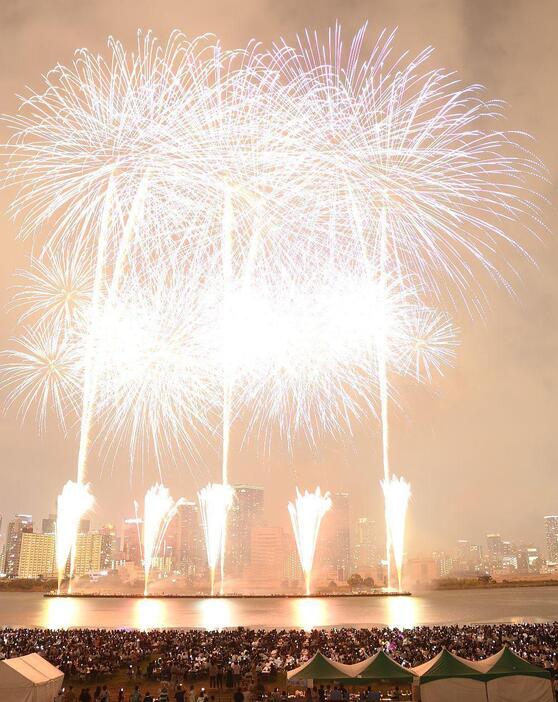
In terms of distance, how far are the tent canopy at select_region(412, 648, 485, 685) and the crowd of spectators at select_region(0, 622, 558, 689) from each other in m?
4.73

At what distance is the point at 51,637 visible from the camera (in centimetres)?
2983

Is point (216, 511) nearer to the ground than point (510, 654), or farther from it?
farther from it

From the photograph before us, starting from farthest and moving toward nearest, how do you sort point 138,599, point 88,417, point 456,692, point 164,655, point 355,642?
1. point 138,599
2. point 88,417
3. point 355,642
4. point 164,655
5. point 456,692

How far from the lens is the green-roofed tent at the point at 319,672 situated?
18.2 metres

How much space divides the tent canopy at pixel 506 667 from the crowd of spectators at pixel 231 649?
3.73 m

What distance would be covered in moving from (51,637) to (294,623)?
22.7 m

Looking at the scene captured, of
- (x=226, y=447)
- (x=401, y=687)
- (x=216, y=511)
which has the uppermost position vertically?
(x=226, y=447)

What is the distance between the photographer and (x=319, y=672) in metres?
18.3

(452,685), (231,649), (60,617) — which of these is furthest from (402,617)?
(452,685)

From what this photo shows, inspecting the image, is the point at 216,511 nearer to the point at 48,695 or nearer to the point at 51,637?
the point at 51,637

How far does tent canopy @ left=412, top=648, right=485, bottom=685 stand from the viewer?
1731 centimetres

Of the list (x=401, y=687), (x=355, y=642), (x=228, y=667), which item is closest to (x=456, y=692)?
(x=401, y=687)

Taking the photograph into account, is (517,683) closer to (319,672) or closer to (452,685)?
(452,685)

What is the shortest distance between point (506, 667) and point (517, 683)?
A: 2.52 feet
